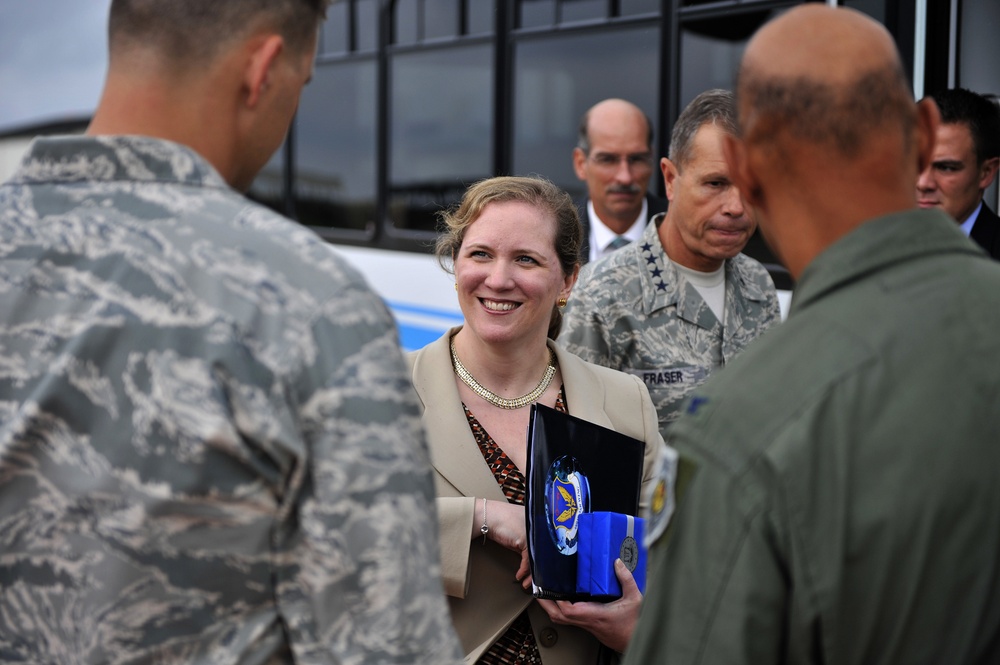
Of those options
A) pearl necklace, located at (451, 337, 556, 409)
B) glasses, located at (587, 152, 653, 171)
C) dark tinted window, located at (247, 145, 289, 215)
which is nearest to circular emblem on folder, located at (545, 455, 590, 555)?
pearl necklace, located at (451, 337, 556, 409)

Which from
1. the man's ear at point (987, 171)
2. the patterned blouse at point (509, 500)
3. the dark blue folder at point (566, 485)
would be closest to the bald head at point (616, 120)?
the man's ear at point (987, 171)

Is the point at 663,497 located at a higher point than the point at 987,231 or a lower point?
higher

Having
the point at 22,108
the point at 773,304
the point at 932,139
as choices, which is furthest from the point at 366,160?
the point at 932,139

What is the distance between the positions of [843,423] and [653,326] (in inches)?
79.2

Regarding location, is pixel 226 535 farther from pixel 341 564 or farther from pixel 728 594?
pixel 728 594

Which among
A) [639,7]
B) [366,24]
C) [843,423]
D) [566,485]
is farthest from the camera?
[366,24]

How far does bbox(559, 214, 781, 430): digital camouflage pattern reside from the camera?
10.6 ft

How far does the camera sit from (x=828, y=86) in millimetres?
1340

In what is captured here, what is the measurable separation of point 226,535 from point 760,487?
0.59 meters

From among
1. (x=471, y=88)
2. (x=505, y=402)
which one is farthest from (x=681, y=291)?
(x=471, y=88)

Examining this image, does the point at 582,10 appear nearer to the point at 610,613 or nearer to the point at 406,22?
the point at 406,22

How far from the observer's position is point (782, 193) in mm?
1384

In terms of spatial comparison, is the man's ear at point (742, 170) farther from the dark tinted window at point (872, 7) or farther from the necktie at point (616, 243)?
the necktie at point (616, 243)

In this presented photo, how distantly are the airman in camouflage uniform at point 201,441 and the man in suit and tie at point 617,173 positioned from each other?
12.3 ft
